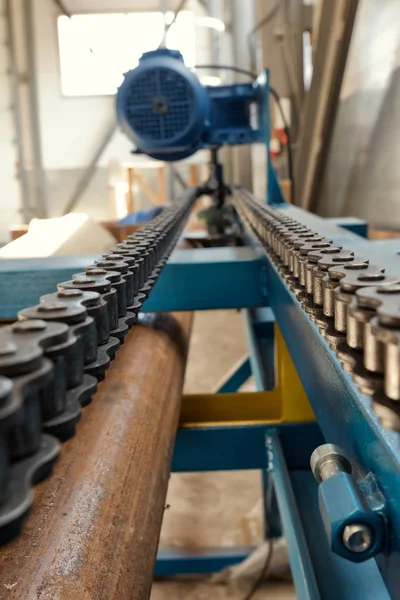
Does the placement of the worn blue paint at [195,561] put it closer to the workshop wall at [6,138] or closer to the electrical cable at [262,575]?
→ the electrical cable at [262,575]

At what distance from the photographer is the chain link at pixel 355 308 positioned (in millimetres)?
371

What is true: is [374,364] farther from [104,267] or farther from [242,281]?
[242,281]

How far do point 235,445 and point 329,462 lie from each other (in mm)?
819

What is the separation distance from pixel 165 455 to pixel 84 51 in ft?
26.5

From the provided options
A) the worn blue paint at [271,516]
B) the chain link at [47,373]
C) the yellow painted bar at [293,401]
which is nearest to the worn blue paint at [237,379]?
the worn blue paint at [271,516]

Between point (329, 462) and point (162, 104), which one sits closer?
point (329, 462)

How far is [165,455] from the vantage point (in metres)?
0.80

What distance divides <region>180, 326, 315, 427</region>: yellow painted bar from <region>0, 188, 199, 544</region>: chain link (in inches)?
30.2

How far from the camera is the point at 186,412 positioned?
4.64 feet

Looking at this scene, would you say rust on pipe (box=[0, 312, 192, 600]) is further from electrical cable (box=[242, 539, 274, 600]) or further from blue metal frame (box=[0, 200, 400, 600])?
electrical cable (box=[242, 539, 274, 600])

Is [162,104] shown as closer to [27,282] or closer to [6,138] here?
[27,282]

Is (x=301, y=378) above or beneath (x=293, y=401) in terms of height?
above

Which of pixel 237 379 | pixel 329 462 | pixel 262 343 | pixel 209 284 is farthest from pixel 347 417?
pixel 237 379

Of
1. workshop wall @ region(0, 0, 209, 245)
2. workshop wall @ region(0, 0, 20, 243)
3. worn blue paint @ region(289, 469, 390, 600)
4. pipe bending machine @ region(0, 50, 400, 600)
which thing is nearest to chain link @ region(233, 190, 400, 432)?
pipe bending machine @ region(0, 50, 400, 600)
